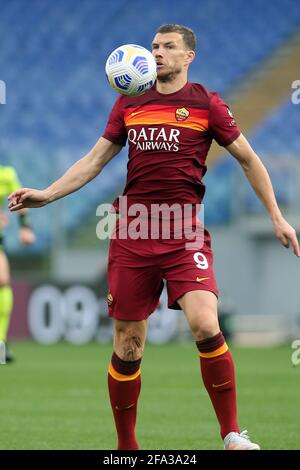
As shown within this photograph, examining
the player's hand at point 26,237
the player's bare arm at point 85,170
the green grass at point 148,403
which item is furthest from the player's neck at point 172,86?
the player's hand at point 26,237

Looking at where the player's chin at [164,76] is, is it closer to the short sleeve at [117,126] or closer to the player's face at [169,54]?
the player's face at [169,54]

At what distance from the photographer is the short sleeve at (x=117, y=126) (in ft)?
19.1

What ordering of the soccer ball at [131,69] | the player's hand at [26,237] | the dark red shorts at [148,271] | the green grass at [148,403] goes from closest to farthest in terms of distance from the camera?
the soccer ball at [131,69], the dark red shorts at [148,271], the green grass at [148,403], the player's hand at [26,237]

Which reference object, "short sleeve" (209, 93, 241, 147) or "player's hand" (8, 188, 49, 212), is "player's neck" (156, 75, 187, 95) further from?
"player's hand" (8, 188, 49, 212)

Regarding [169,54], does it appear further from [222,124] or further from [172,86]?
[222,124]

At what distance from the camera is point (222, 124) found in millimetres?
5648

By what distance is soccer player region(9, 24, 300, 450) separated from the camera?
565 cm

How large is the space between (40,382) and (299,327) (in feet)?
25.5

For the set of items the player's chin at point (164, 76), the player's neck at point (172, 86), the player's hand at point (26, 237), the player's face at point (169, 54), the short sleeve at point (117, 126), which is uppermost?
the player's hand at point (26, 237)

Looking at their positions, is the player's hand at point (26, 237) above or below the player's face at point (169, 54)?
above

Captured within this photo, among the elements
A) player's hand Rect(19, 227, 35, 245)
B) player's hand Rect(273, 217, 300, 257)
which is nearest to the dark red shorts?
player's hand Rect(273, 217, 300, 257)

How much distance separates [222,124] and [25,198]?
3.57ft

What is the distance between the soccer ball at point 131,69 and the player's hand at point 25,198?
2.28 feet
